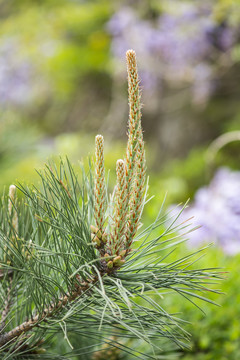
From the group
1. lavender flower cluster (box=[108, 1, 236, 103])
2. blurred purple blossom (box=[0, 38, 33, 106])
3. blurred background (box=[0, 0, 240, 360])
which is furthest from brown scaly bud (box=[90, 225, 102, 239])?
blurred purple blossom (box=[0, 38, 33, 106])

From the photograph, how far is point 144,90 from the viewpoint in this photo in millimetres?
4688

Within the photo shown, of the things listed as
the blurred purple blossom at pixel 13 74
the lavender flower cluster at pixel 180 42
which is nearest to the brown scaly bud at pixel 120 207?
the lavender flower cluster at pixel 180 42

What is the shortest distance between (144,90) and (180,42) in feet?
2.57

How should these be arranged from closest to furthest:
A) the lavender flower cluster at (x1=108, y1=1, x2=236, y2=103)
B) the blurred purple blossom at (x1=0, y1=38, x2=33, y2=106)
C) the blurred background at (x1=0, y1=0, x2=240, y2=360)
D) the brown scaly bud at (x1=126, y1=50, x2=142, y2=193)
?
the brown scaly bud at (x1=126, y1=50, x2=142, y2=193) < the blurred background at (x1=0, y1=0, x2=240, y2=360) < the lavender flower cluster at (x1=108, y1=1, x2=236, y2=103) < the blurred purple blossom at (x1=0, y1=38, x2=33, y2=106)

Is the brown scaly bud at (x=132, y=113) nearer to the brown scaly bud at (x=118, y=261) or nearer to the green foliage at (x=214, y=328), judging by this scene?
the brown scaly bud at (x=118, y=261)

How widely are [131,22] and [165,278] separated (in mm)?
4123

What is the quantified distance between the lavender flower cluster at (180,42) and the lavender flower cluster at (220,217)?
177cm

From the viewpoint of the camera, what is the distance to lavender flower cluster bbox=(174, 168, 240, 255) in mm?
2172

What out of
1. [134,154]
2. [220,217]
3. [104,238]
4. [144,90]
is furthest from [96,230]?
[144,90]

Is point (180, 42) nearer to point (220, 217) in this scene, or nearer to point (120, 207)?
point (220, 217)

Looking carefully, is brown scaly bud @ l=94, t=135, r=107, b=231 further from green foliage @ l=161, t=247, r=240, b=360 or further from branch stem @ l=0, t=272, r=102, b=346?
green foliage @ l=161, t=247, r=240, b=360

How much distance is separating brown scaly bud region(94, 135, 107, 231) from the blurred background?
148 centimetres

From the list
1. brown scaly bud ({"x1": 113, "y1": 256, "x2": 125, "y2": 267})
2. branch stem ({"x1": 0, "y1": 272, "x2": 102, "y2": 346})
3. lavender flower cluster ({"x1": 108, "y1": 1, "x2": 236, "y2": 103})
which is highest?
lavender flower cluster ({"x1": 108, "y1": 1, "x2": 236, "y2": 103})

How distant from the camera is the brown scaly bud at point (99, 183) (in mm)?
598
